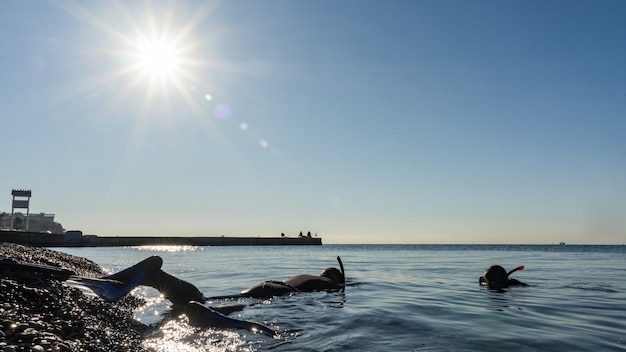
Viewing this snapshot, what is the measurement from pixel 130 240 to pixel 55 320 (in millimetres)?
94589

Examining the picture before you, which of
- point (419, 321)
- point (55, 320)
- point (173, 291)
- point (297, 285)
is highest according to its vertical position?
point (55, 320)

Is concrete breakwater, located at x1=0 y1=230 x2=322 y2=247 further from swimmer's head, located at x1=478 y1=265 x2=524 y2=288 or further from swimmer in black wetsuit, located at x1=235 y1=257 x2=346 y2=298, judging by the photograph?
swimmer's head, located at x1=478 y1=265 x2=524 y2=288

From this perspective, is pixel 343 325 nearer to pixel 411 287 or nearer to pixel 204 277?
pixel 411 287

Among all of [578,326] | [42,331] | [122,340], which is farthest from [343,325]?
[42,331]

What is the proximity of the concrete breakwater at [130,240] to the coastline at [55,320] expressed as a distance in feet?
137

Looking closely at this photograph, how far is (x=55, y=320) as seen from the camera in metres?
6.92

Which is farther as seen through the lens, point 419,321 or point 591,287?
point 591,287

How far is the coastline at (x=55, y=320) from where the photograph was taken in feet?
17.7

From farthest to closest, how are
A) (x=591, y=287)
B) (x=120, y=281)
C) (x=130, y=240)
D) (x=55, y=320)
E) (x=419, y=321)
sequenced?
1. (x=130, y=240)
2. (x=591, y=287)
3. (x=120, y=281)
4. (x=419, y=321)
5. (x=55, y=320)

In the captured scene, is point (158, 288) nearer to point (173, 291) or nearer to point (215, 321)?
point (173, 291)

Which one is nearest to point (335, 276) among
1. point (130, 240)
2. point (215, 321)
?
point (215, 321)

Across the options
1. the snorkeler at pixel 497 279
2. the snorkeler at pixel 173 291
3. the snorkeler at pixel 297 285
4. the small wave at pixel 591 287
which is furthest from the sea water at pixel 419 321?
the snorkeler at pixel 297 285

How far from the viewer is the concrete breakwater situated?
5386cm

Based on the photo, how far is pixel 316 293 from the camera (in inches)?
638
